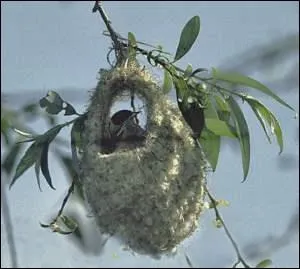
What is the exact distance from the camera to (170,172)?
305cm

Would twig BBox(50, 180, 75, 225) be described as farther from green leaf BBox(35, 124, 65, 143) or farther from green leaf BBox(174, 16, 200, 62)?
green leaf BBox(174, 16, 200, 62)

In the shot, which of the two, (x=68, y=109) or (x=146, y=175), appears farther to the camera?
(x=68, y=109)

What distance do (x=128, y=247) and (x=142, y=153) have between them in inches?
7.3

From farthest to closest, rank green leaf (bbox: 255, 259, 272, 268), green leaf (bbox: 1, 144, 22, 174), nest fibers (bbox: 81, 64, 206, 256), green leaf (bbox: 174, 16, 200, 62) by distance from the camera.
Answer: green leaf (bbox: 1, 144, 22, 174) → green leaf (bbox: 255, 259, 272, 268) → green leaf (bbox: 174, 16, 200, 62) → nest fibers (bbox: 81, 64, 206, 256)

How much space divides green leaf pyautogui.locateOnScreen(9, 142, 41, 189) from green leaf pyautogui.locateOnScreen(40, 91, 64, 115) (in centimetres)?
8

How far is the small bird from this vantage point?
3162mm

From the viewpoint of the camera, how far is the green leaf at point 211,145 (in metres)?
3.13

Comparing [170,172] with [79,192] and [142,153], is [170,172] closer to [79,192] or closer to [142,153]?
[142,153]

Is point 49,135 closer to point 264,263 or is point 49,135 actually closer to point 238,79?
point 238,79

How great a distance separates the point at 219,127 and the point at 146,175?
7.2 inches

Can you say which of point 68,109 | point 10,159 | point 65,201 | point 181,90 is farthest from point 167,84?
point 10,159

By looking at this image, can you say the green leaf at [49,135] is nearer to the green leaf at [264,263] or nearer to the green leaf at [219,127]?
the green leaf at [219,127]

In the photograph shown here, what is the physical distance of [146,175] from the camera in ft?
9.91

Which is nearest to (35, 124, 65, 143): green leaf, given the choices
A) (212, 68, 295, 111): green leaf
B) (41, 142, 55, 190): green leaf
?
(41, 142, 55, 190): green leaf
